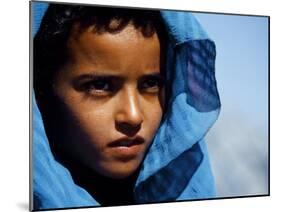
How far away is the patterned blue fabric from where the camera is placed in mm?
3713

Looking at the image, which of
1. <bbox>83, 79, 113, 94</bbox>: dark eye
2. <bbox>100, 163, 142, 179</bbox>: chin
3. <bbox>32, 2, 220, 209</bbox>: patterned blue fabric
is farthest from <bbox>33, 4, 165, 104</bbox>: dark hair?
<bbox>100, 163, 142, 179</bbox>: chin

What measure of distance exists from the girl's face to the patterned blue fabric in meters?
0.10

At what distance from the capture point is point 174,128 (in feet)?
12.3

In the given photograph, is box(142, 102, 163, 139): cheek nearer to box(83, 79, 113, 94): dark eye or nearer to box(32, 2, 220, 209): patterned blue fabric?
box(32, 2, 220, 209): patterned blue fabric

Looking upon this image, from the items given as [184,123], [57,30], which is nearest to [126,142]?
[184,123]

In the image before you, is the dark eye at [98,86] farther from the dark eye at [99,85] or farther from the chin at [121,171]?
the chin at [121,171]

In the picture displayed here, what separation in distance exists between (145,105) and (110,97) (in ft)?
0.79

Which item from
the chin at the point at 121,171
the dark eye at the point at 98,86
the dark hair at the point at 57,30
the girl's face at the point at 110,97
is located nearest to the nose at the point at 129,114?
the girl's face at the point at 110,97

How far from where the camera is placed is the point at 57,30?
136 inches

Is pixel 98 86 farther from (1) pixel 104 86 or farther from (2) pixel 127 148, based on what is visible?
(2) pixel 127 148

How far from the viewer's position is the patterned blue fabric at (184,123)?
3.71 metres

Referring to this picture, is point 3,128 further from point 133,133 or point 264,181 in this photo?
point 264,181
